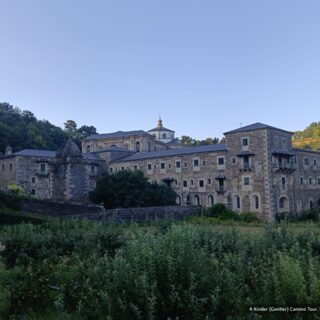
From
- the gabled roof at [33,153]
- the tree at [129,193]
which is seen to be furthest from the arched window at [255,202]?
the gabled roof at [33,153]

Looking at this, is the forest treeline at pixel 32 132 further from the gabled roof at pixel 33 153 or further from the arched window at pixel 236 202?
the arched window at pixel 236 202

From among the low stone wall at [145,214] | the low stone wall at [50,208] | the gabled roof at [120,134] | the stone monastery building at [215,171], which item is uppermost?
the gabled roof at [120,134]

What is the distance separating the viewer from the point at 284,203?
153 feet

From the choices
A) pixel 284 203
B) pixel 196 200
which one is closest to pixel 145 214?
pixel 196 200

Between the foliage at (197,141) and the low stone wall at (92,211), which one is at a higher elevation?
the foliage at (197,141)

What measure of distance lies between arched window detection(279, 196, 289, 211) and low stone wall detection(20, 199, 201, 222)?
1400 centimetres

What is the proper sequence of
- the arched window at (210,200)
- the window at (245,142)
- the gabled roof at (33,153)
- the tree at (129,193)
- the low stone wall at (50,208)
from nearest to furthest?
1. the low stone wall at (50,208)
2. the tree at (129,193)
3. the window at (245,142)
4. the arched window at (210,200)
5. the gabled roof at (33,153)

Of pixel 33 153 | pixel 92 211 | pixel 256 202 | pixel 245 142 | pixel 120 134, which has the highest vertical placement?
pixel 120 134

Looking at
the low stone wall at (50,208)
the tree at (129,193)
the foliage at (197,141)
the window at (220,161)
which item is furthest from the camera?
the foliage at (197,141)

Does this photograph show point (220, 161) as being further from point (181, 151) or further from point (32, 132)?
point (32, 132)

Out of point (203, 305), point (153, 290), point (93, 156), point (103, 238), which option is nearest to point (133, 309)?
point (153, 290)

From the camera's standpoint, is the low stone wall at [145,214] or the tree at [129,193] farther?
the tree at [129,193]

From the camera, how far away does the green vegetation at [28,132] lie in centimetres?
6944

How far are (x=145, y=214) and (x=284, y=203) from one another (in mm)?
18491
